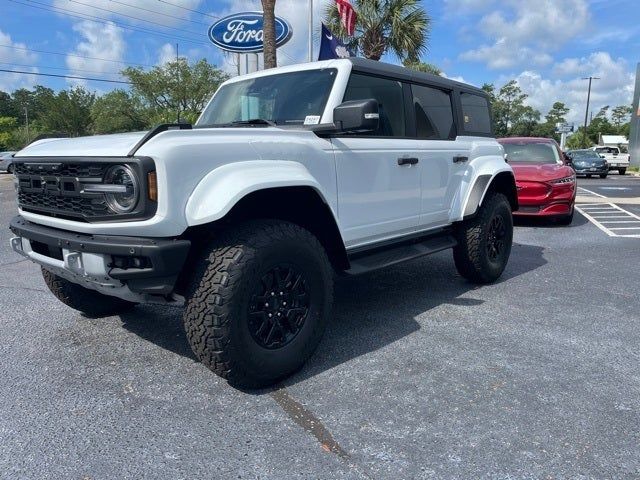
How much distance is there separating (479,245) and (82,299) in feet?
11.2

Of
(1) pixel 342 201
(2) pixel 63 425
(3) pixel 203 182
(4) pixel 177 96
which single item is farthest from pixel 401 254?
(4) pixel 177 96

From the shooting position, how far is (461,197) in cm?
473

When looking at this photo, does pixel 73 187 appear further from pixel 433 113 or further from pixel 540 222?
pixel 540 222

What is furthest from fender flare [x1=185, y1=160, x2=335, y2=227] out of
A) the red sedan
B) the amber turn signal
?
the red sedan

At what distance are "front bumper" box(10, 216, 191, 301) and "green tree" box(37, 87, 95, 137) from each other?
51.5m

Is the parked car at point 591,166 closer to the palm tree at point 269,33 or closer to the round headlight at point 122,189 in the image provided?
Result: the palm tree at point 269,33

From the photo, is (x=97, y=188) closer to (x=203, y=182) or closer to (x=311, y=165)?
(x=203, y=182)

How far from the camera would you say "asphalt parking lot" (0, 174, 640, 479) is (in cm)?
224

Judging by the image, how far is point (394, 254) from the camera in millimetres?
4004

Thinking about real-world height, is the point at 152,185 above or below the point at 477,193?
above

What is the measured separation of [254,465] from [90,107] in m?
55.6

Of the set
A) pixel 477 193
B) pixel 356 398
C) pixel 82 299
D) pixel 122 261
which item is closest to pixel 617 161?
pixel 477 193

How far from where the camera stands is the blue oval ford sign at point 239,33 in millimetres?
13781

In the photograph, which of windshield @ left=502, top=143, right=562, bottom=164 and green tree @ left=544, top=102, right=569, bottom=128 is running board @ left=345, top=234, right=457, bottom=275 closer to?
windshield @ left=502, top=143, right=562, bottom=164
